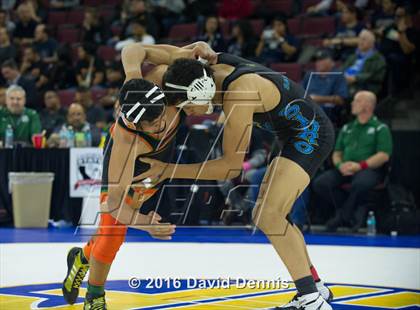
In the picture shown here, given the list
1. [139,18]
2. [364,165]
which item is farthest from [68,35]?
[364,165]

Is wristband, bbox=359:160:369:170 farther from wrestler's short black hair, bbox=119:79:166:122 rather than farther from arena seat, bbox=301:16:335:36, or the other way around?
wrestler's short black hair, bbox=119:79:166:122

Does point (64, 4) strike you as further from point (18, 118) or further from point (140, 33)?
point (18, 118)

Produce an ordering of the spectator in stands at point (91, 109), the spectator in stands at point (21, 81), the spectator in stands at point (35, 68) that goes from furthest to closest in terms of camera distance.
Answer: the spectator in stands at point (35, 68) → the spectator in stands at point (21, 81) → the spectator in stands at point (91, 109)

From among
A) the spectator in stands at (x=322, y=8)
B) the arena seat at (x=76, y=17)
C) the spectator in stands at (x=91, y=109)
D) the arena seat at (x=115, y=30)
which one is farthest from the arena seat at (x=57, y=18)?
the spectator in stands at (x=322, y=8)

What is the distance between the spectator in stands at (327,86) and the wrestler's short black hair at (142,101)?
548 centimetres

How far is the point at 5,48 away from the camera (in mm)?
13141

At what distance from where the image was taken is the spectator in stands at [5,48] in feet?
42.8

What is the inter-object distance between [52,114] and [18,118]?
4.15ft

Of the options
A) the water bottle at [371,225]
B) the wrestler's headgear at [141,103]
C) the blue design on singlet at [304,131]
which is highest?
the wrestler's headgear at [141,103]

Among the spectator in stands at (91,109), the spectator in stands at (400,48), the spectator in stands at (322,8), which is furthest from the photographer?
the spectator in stands at (322,8)

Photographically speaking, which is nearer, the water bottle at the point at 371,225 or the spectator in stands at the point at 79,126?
the water bottle at the point at 371,225

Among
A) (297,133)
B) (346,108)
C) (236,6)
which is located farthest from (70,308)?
(236,6)

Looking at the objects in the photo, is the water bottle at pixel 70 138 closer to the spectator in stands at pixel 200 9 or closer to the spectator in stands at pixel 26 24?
the spectator in stands at pixel 200 9

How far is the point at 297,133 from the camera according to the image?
4.79 m
